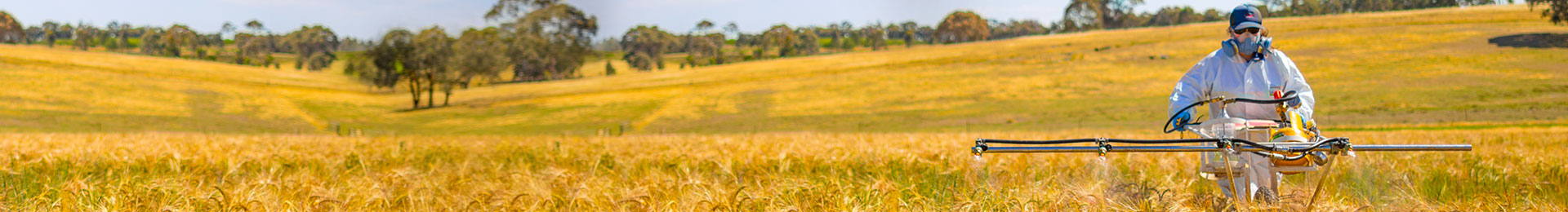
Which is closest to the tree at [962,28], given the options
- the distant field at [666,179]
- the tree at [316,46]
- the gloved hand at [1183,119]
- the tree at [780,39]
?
the tree at [780,39]

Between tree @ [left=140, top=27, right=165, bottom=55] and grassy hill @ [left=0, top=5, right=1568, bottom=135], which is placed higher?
tree @ [left=140, top=27, right=165, bottom=55]

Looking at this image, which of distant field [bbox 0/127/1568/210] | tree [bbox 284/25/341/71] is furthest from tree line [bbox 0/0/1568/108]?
distant field [bbox 0/127/1568/210]

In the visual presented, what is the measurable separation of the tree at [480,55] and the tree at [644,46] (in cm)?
2255

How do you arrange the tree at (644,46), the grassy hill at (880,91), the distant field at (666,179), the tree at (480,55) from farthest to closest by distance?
the tree at (644,46) < the grassy hill at (880,91) < the tree at (480,55) < the distant field at (666,179)

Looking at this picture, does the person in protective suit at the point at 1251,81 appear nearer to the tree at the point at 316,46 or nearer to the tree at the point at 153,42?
the tree at the point at 316,46

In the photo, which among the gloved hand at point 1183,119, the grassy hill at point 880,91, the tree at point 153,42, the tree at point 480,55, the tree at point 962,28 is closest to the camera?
the gloved hand at point 1183,119

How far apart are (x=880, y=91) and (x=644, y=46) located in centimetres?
2067

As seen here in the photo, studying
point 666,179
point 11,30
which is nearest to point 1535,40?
point 666,179

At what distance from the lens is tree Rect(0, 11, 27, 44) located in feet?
223

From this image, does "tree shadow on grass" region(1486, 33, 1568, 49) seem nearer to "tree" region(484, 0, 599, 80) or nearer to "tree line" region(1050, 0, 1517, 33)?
"tree line" region(1050, 0, 1517, 33)

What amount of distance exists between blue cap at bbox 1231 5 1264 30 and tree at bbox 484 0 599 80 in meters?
28.6

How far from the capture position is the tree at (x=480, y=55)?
23.4 m

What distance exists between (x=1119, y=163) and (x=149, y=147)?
11.4m

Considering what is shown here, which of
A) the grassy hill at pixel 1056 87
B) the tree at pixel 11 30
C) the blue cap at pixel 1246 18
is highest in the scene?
the tree at pixel 11 30
